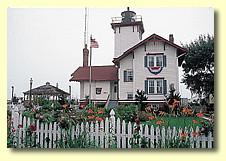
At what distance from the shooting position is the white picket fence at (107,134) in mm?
3463

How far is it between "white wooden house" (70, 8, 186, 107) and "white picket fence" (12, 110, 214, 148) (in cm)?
82

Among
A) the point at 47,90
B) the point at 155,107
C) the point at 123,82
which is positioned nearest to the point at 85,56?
the point at 47,90

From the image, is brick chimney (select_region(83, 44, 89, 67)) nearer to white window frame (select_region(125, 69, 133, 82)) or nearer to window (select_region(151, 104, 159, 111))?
white window frame (select_region(125, 69, 133, 82))

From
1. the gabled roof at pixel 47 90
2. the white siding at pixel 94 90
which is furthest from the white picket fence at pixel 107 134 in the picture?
the white siding at pixel 94 90

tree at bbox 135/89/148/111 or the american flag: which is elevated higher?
the american flag

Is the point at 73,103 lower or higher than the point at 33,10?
lower

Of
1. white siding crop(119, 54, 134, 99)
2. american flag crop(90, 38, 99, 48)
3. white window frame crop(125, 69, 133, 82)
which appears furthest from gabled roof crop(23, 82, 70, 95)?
white window frame crop(125, 69, 133, 82)

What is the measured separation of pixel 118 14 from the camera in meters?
4.24

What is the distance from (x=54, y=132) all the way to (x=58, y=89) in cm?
A: 92

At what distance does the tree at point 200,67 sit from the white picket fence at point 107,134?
1.00 metres

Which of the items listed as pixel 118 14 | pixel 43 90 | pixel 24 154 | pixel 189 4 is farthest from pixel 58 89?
pixel 189 4

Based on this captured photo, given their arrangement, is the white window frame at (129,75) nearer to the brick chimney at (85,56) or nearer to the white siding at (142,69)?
the white siding at (142,69)

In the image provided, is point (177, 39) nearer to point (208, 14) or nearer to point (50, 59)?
point (208, 14)

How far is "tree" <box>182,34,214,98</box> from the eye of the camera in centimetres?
400
